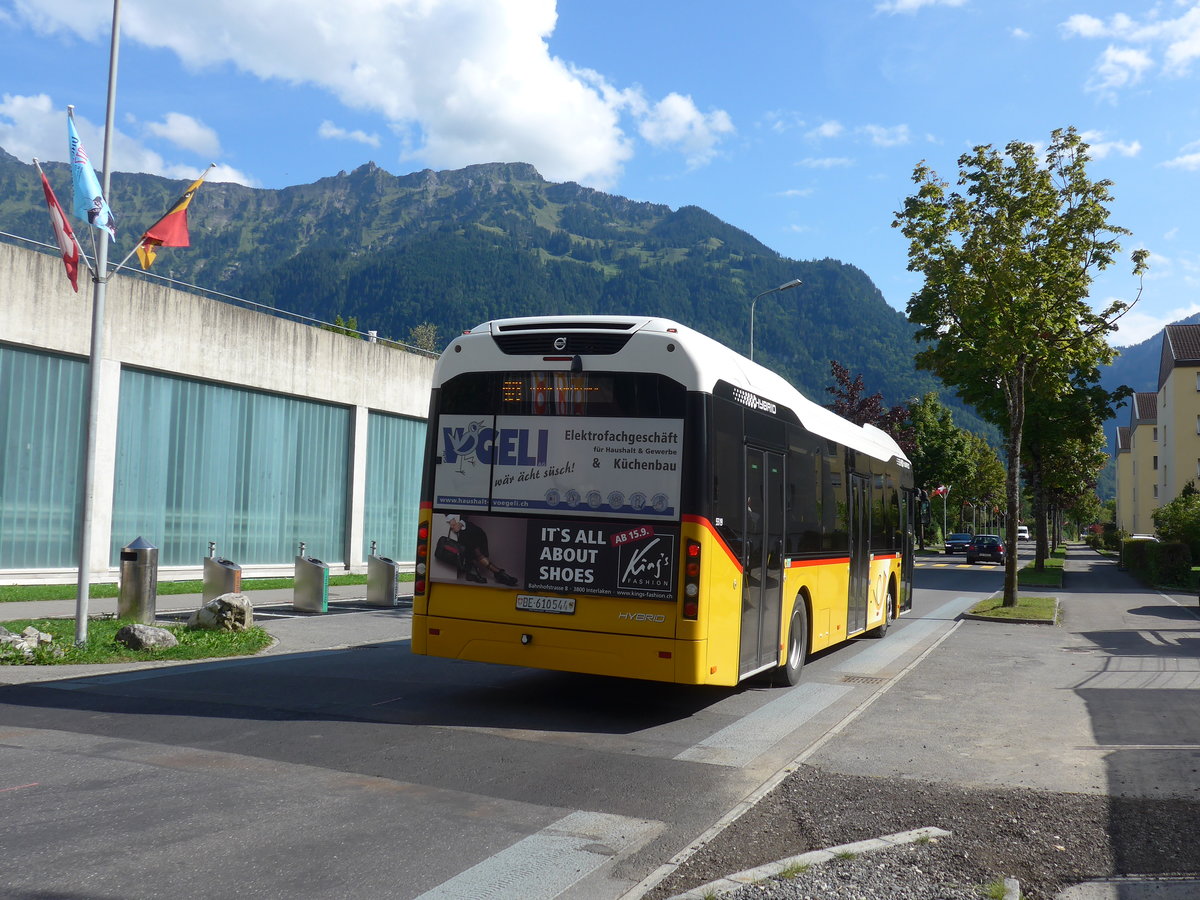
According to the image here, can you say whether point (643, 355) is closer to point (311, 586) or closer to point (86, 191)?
point (86, 191)

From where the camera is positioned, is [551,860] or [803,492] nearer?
[551,860]

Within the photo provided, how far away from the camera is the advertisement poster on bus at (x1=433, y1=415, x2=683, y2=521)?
837cm

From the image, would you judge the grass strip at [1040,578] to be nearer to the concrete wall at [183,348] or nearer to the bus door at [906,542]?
the bus door at [906,542]

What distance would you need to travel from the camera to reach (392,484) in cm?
2978

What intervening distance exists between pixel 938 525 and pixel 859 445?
7693 centimetres

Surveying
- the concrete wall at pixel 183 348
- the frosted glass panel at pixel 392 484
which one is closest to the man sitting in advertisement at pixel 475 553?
the concrete wall at pixel 183 348

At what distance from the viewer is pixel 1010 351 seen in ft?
69.6

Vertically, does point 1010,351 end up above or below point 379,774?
above

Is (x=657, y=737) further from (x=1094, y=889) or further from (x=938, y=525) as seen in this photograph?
(x=938, y=525)

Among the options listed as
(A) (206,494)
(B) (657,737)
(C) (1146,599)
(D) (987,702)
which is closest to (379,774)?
(B) (657,737)

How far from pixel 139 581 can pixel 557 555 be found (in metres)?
7.24

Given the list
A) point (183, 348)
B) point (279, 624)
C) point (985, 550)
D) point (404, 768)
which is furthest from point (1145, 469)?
point (404, 768)

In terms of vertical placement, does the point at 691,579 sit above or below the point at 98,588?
above

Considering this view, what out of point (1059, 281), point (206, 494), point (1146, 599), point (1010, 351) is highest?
point (1059, 281)
